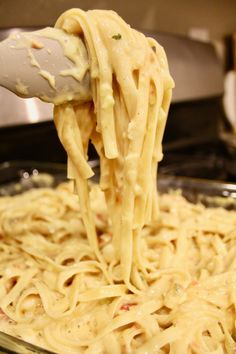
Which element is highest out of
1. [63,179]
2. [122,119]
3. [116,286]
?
[122,119]

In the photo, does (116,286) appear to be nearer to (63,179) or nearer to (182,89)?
(63,179)

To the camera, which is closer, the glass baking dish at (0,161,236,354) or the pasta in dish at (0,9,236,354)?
the pasta in dish at (0,9,236,354)

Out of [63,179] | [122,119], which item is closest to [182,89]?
[63,179]

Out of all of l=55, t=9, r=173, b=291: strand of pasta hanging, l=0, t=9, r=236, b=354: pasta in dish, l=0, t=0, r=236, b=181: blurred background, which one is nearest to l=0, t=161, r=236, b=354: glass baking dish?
l=0, t=0, r=236, b=181: blurred background

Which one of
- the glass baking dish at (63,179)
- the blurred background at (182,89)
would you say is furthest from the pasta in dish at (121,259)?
the blurred background at (182,89)

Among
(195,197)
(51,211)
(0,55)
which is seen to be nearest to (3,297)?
(51,211)

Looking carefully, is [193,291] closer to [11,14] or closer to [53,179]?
→ [53,179]

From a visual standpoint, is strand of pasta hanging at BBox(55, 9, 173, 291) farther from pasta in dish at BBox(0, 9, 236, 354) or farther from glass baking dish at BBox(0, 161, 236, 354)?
glass baking dish at BBox(0, 161, 236, 354)
